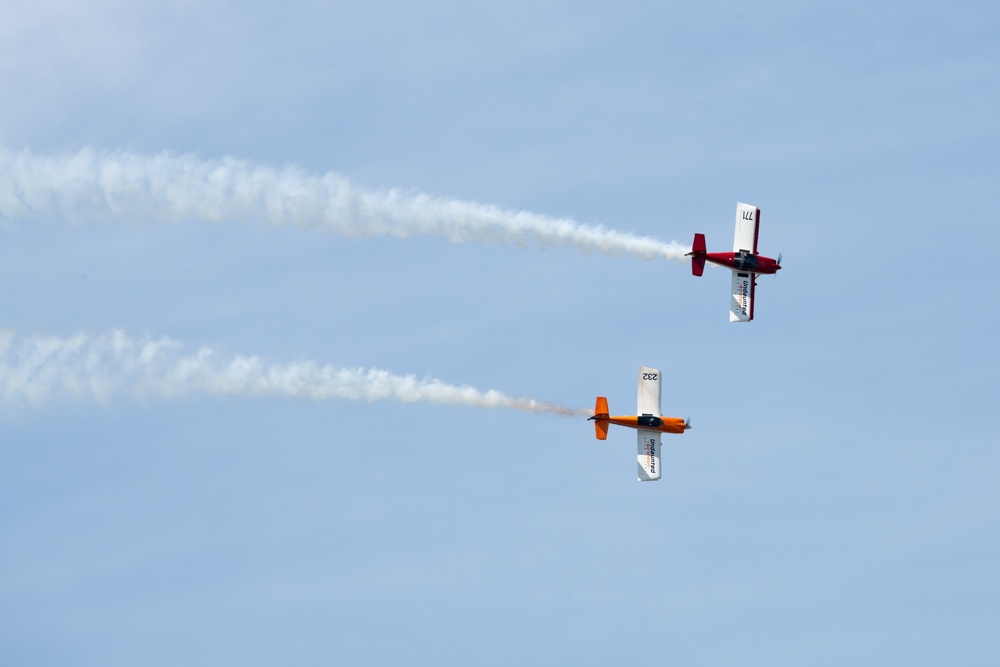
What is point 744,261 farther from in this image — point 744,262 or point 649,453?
point 649,453

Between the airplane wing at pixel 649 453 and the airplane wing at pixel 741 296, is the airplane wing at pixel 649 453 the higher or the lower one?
the lower one

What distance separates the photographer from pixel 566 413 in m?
76.2

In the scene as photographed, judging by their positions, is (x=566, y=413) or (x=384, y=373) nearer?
(x=384, y=373)

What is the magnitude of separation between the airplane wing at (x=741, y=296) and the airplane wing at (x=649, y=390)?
4.82 meters

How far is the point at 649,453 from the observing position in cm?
7888

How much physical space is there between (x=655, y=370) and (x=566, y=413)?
5.68 metres

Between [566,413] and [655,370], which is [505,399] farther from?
[655,370]

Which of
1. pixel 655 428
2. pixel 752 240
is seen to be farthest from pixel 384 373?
pixel 752 240

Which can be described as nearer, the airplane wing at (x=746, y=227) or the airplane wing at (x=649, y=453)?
the airplane wing at (x=649, y=453)

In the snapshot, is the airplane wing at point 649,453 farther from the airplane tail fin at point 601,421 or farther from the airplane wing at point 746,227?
the airplane wing at point 746,227

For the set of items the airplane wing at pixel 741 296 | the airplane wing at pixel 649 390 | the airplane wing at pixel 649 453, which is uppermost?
the airplane wing at pixel 741 296

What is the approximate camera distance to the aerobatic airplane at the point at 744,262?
258ft

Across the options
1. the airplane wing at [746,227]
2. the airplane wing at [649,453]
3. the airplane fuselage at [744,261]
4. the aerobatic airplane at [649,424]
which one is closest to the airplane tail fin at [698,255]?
the airplane fuselage at [744,261]

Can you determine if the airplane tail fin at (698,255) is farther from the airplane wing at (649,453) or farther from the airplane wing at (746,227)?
the airplane wing at (649,453)
